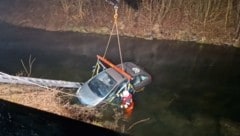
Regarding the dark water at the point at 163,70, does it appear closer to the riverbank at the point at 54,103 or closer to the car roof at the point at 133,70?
the car roof at the point at 133,70

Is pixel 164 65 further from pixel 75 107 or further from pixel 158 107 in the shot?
pixel 75 107

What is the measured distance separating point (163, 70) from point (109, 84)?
644cm

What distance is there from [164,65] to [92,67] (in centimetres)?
570

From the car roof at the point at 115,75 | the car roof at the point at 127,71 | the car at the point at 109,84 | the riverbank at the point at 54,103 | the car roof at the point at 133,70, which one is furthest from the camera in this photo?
the car roof at the point at 133,70

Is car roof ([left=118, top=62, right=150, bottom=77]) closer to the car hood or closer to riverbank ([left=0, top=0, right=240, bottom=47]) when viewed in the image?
the car hood

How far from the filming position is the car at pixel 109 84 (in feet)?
79.1

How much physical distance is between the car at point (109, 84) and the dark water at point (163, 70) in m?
1.35

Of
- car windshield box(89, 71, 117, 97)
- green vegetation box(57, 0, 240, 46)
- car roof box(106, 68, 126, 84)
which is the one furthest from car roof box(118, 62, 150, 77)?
green vegetation box(57, 0, 240, 46)

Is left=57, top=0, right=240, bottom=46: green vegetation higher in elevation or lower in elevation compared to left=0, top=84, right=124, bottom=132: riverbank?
higher

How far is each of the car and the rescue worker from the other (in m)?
0.79

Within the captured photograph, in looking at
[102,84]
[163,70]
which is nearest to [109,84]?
[102,84]

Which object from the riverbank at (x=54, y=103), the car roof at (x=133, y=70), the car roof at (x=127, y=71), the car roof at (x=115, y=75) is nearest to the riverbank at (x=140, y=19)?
the car roof at (x=133, y=70)

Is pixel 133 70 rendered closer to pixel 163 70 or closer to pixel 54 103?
pixel 163 70

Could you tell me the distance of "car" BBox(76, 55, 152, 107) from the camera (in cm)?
2411
